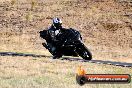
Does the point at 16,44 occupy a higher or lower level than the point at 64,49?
lower

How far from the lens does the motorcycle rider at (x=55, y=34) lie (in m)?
20.5

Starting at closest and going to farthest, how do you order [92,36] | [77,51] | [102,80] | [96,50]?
[102,80]
[77,51]
[96,50]
[92,36]

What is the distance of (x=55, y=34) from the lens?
2075 cm

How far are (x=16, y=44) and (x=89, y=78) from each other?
121 feet

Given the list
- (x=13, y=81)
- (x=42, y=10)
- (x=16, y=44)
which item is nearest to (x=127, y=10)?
(x=42, y=10)

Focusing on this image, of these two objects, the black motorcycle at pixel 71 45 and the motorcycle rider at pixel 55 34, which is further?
the motorcycle rider at pixel 55 34

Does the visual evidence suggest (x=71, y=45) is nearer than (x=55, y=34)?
Yes

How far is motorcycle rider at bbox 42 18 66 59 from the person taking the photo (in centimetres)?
2050

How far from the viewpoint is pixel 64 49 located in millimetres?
21203

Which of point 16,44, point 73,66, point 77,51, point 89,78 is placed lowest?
point 16,44

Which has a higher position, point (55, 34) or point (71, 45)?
point (55, 34)

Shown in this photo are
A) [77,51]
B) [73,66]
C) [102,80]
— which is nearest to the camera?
[102,80]

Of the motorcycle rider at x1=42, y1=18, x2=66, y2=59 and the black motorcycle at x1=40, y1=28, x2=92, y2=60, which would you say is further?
the motorcycle rider at x1=42, y1=18, x2=66, y2=59

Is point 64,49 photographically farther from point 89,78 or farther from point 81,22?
point 81,22
